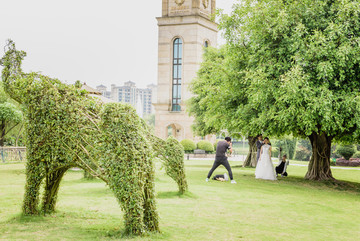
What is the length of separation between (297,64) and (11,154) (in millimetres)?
21796

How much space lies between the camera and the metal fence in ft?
96.2

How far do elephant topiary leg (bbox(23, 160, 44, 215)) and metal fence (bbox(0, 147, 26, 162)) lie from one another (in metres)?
21.9

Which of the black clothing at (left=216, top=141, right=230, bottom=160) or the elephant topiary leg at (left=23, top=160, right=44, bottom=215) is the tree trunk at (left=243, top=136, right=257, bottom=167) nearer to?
the black clothing at (left=216, top=141, right=230, bottom=160)

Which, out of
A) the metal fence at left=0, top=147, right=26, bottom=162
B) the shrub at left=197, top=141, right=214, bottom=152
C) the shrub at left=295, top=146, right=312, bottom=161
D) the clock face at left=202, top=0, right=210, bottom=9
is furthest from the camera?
the shrub at left=295, top=146, right=312, bottom=161

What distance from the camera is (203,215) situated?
10203mm

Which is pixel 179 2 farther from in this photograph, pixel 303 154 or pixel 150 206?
pixel 150 206

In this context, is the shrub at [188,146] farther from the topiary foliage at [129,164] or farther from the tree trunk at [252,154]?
the topiary foliage at [129,164]

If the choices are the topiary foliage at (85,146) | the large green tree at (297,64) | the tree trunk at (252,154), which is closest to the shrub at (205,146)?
the tree trunk at (252,154)

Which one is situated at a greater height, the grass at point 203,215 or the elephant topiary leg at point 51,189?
the elephant topiary leg at point 51,189

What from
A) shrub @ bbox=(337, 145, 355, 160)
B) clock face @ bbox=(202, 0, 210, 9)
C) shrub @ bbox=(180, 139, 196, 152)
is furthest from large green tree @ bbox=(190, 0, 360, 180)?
clock face @ bbox=(202, 0, 210, 9)

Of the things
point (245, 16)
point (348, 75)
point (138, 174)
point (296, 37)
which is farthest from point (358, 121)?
point (138, 174)

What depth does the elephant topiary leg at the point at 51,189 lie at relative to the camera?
30.1ft

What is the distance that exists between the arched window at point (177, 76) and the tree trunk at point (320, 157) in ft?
125

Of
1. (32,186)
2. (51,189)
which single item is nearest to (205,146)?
(51,189)
